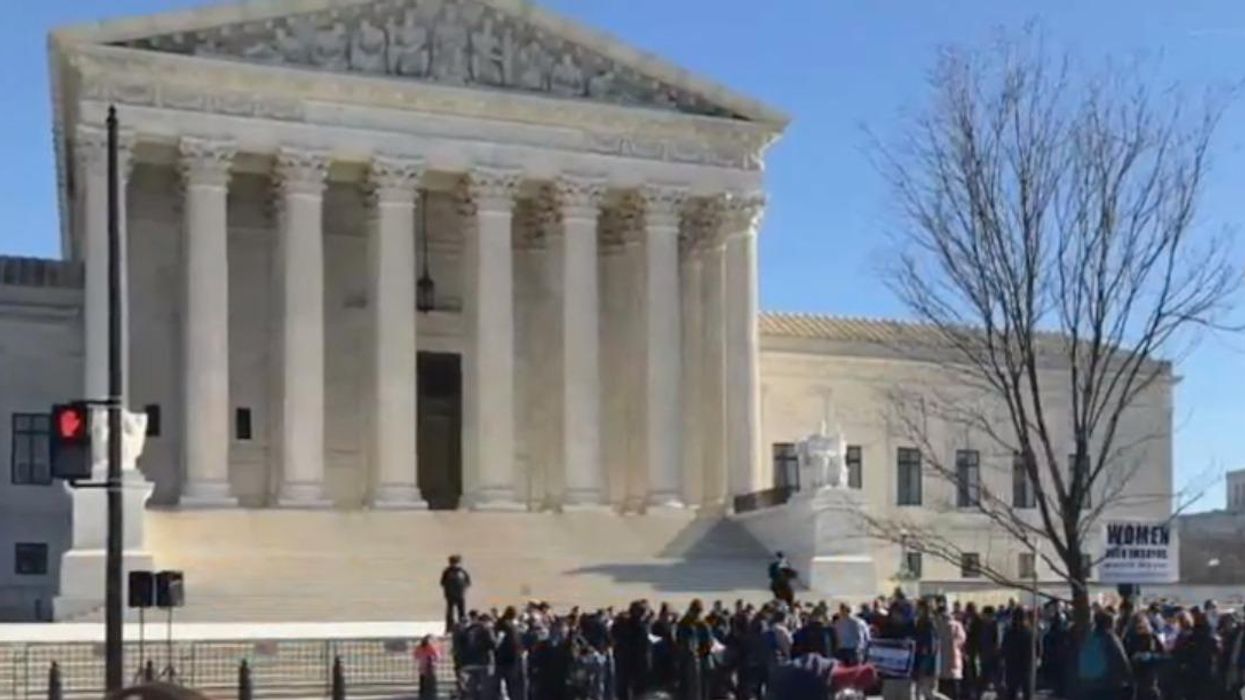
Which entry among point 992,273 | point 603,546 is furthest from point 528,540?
point 992,273

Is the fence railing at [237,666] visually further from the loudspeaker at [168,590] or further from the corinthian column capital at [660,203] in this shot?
the corinthian column capital at [660,203]

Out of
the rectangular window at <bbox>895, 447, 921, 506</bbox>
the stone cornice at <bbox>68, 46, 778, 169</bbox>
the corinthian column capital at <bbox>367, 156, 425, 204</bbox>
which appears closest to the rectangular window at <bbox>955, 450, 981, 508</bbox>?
the rectangular window at <bbox>895, 447, 921, 506</bbox>

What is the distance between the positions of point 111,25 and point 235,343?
9184 mm

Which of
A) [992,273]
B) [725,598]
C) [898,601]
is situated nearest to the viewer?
[992,273]

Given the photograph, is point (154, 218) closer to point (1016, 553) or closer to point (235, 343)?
point (235, 343)

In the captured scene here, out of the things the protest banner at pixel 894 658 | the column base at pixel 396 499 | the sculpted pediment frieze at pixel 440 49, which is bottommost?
the protest banner at pixel 894 658

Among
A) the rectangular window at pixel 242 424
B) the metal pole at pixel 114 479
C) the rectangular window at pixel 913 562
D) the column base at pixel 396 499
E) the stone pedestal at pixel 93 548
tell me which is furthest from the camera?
the rectangular window at pixel 913 562

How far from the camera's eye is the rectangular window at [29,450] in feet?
154

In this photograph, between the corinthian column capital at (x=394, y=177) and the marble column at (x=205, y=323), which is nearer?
the marble column at (x=205, y=323)

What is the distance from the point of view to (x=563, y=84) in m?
48.4

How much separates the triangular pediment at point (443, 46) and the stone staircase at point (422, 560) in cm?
1041

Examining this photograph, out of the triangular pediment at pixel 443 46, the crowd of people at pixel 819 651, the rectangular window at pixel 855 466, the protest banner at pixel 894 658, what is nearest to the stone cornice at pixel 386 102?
the triangular pediment at pixel 443 46

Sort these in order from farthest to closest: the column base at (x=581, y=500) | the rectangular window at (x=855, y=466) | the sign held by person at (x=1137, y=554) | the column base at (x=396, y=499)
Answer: the rectangular window at (x=855, y=466) → the column base at (x=581, y=500) → the column base at (x=396, y=499) → the sign held by person at (x=1137, y=554)

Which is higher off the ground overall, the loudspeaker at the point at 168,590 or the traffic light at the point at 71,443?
the traffic light at the point at 71,443
